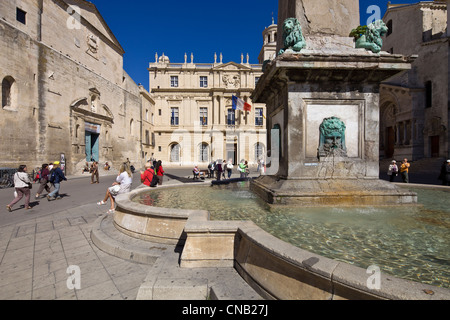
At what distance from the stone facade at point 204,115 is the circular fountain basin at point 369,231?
3405 cm

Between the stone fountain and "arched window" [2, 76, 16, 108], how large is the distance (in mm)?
17530

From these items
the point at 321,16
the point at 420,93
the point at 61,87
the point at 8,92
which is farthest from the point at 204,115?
the point at 321,16

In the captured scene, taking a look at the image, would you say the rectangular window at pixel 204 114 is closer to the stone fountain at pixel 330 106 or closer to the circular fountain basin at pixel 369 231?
the stone fountain at pixel 330 106

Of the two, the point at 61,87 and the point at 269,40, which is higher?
the point at 269,40

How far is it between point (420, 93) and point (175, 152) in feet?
107

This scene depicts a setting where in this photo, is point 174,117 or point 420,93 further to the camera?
point 174,117

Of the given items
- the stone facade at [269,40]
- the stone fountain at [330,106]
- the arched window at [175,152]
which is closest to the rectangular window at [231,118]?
the arched window at [175,152]

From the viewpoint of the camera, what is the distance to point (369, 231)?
3.23 meters

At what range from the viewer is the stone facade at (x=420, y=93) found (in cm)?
2230

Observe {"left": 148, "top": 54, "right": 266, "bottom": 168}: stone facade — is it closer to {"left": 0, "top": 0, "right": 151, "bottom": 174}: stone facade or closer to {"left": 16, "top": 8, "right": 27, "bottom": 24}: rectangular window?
{"left": 0, "top": 0, "right": 151, "bottom": 174}: stone facade

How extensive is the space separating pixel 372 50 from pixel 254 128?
34.6m

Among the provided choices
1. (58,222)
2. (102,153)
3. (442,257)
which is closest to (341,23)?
(442,257)

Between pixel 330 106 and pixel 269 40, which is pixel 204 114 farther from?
pixel 330 106
